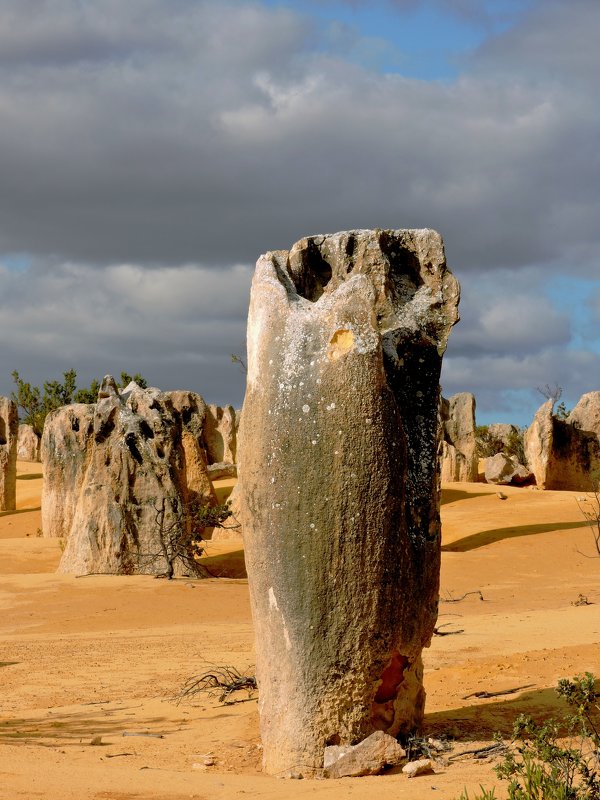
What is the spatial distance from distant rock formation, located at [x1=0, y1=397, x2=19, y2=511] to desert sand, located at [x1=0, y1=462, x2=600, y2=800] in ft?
24.5

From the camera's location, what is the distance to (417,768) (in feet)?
17.9

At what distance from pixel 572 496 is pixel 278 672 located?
1803 cm

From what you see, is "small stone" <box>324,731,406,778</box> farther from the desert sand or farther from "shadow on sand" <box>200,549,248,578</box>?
"shadow on sand" <box>200,549,248,578</box>

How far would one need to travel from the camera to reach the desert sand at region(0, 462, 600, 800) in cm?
553

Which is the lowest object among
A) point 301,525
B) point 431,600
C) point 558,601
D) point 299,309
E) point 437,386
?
point 558,601

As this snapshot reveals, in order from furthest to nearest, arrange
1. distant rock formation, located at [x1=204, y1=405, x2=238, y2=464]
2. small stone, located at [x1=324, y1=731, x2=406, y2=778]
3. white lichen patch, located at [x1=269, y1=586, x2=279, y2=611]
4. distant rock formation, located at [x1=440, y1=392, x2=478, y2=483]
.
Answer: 1. distant rock formation, located at [x1=204, y1=405, x2=238, y2=464]
2. distant rock formation, located at [x1=440, y1=392, x2=478, y2=483]
3. white lichen patch, located at [x1=269, y1=586, x2=279, y2=611]
4. small stone, located at [x1=324, y1=731, x2=406, y2=778]

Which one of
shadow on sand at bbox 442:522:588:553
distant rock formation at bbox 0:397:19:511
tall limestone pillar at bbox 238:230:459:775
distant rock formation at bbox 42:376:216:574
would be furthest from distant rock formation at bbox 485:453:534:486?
tall limestone pillar at bbox 238:230:459:775

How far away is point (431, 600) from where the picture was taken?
602cm

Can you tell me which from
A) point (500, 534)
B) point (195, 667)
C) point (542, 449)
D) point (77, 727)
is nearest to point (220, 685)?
point (77, 727)

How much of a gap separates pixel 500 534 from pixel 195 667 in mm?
10668

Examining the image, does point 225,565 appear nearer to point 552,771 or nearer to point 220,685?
point 220,685

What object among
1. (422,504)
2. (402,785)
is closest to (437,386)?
(422,504)

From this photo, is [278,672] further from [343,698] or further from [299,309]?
[299,309]

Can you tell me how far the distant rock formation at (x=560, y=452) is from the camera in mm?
27594
